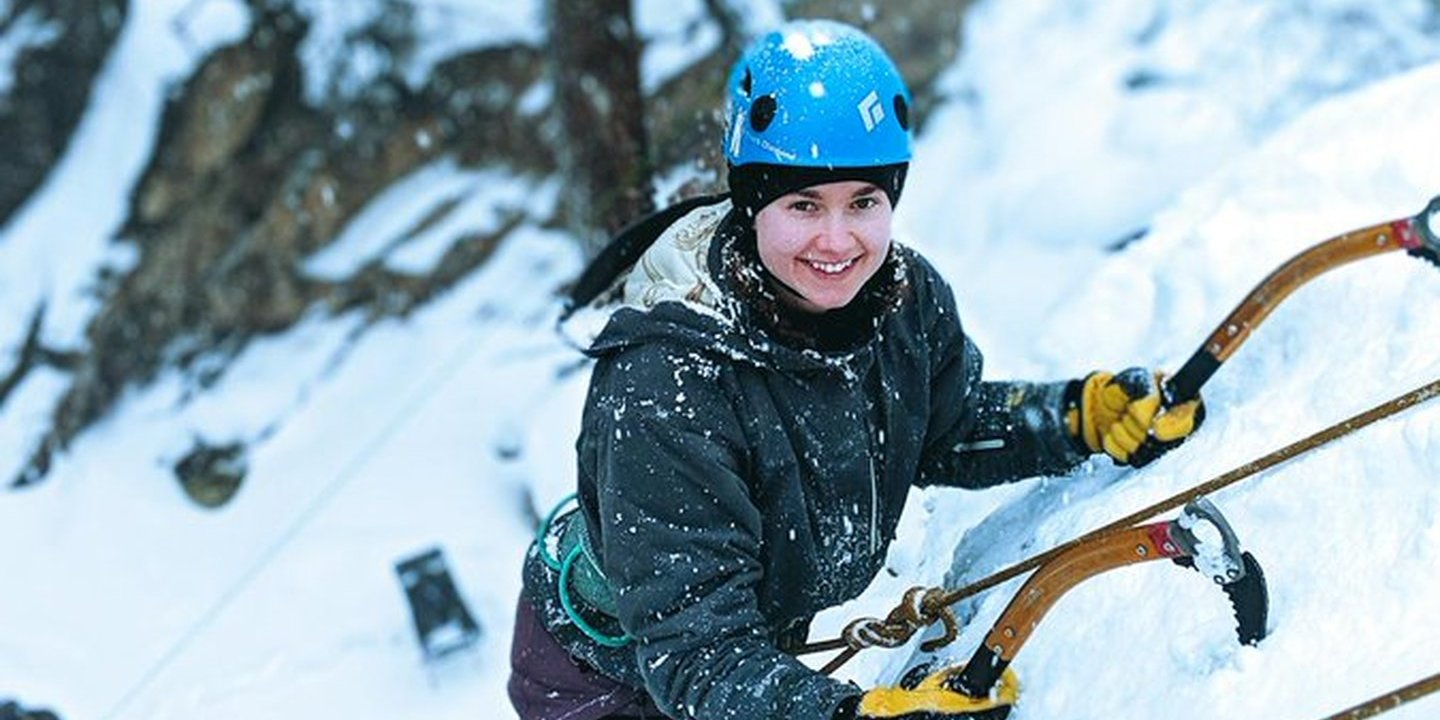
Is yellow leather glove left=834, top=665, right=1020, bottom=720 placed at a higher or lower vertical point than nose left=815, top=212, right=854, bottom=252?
lower

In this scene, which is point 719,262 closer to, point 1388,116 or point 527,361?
point 1388,116

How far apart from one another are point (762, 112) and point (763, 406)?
1.87 feet

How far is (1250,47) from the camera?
8.52 meters

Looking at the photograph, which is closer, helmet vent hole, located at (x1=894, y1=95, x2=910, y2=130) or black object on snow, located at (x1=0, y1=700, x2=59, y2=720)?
helmet vent hole, located at (x1=894, y1=95, x2=910, y2=130)

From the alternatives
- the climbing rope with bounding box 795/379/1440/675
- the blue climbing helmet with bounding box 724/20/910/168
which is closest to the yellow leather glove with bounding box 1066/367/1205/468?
the climbing rope with bounding box 795/379/1440/675

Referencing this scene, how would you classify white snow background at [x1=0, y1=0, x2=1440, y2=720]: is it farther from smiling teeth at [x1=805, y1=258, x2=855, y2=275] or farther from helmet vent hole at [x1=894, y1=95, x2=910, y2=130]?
helmet vent hole at [x1=894, y1=95, x2=910, y2=130]

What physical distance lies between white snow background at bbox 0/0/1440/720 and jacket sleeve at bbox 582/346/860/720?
616 millimetres

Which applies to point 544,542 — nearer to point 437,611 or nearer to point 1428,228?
point 1428,228

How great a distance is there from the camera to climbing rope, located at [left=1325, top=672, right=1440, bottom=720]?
6.18 ft

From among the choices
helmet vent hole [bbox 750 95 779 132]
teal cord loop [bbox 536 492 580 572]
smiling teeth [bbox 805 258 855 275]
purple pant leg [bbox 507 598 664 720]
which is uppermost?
helmet vent hole [bbox 750 95 779 132]

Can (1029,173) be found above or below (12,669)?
above

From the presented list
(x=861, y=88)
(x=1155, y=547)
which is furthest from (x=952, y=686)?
(x=861, y=88)

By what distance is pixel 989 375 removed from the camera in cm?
504

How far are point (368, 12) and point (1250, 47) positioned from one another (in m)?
5.85
